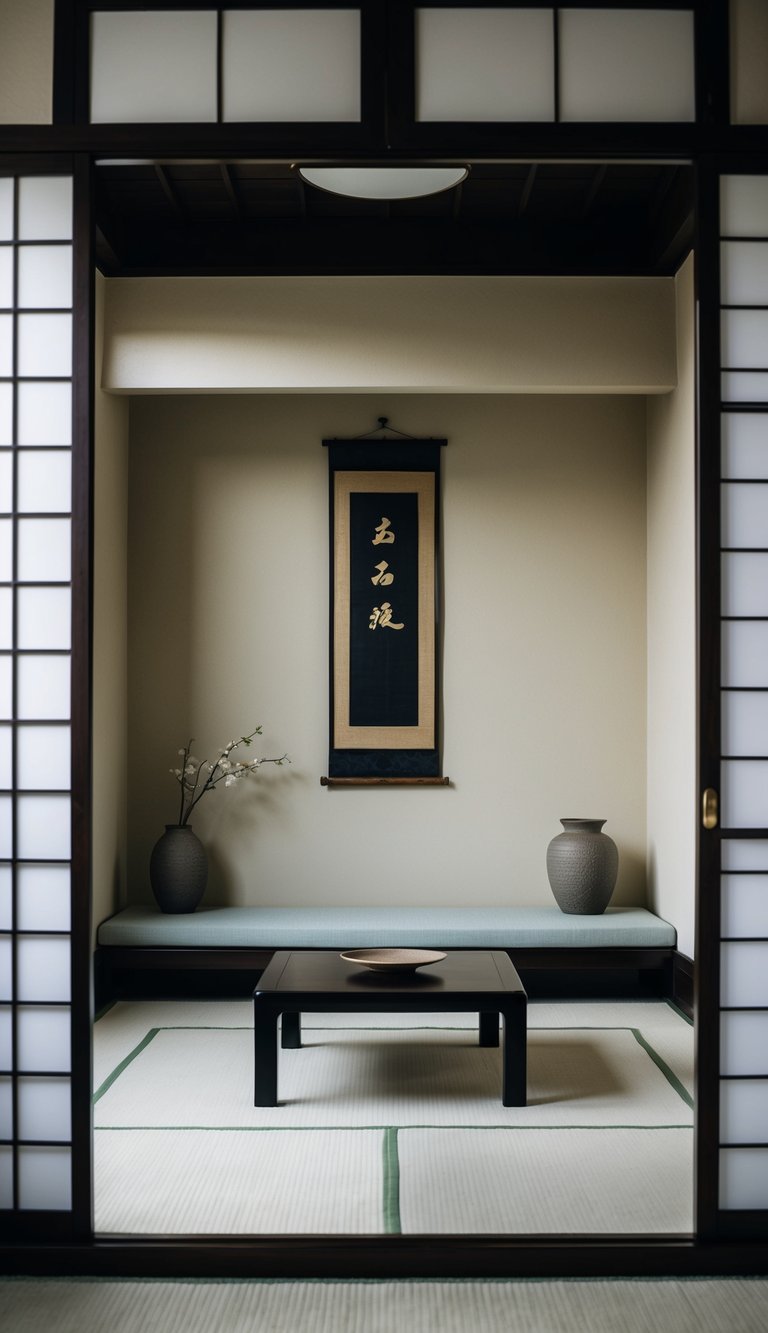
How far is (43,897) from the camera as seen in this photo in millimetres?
2939

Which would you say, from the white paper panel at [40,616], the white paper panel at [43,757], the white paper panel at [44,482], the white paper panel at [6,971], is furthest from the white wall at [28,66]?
the white paper panel at [6,971]

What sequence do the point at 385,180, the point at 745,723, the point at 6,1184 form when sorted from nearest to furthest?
the point at 6,1184, the point at 745,723, the point at 385,180

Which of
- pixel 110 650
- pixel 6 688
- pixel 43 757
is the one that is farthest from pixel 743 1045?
pixel 110 650

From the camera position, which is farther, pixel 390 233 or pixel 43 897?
pixel 390 233

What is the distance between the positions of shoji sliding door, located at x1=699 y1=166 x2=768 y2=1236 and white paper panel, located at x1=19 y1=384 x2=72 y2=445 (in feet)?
5.33

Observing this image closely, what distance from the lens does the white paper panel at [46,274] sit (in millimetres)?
2994

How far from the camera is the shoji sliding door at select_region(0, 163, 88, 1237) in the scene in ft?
9.52

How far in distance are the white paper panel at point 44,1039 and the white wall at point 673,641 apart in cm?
286

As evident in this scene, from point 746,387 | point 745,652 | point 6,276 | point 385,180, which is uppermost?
point 385,180

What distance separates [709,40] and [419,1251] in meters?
3.07

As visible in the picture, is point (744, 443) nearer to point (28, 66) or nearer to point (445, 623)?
point (28, 66)

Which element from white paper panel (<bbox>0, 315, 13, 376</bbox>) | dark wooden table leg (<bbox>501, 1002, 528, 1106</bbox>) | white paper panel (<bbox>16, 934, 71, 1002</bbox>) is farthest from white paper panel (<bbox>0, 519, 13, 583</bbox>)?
dark wooden table leg (<bbox>501, 1002, 528, 1106</bbox>)

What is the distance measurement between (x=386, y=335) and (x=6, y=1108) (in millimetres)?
3624

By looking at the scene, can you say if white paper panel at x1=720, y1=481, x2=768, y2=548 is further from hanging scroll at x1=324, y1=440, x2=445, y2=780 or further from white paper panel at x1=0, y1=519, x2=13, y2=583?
hanging scroll at x1=324, y1=440, x2=445, y2=780
